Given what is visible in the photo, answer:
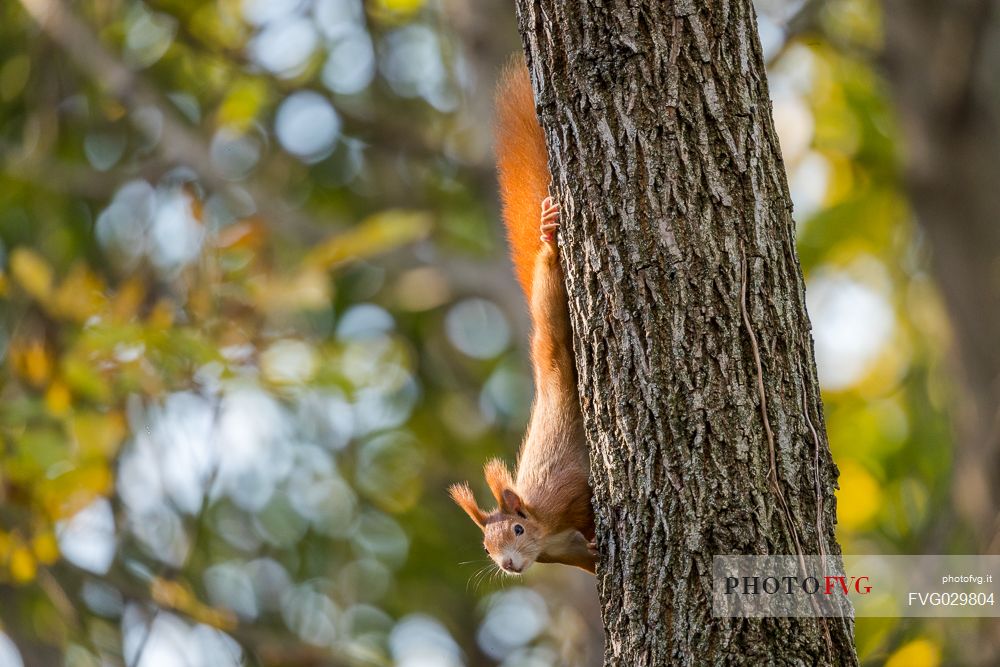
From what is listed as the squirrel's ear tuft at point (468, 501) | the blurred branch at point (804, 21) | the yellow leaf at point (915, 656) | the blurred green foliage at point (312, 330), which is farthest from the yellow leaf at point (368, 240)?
the yellow leaf at point (915, 656)

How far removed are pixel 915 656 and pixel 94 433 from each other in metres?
3.06

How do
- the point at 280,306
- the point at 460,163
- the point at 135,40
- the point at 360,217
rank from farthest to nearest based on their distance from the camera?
the point at 360,217
the point at 135,40
the point at 460,163
the point at 280,306

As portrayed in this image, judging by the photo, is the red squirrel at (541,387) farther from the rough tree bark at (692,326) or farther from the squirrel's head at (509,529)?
the rough tree bark at (692,326)

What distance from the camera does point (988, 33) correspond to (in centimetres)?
606

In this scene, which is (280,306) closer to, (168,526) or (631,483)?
(168,526)

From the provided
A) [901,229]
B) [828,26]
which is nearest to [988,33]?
[828,26]

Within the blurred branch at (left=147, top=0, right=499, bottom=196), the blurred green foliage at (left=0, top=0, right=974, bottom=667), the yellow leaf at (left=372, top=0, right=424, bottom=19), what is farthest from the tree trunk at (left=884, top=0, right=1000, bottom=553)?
the yellow leaf at (left=372, top=0, right=424, bottom=19)

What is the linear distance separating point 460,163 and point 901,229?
15.8 feet

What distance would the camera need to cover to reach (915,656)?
12.7 ft

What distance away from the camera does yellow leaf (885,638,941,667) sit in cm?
386

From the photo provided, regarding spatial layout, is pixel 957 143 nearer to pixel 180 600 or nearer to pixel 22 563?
pixel 180 600

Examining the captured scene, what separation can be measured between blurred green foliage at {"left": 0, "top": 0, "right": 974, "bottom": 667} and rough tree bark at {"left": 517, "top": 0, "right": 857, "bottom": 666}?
161 cm

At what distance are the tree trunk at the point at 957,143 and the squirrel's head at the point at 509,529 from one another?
12.2ft

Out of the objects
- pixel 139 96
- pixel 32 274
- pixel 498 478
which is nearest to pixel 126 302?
pixel 32 274
